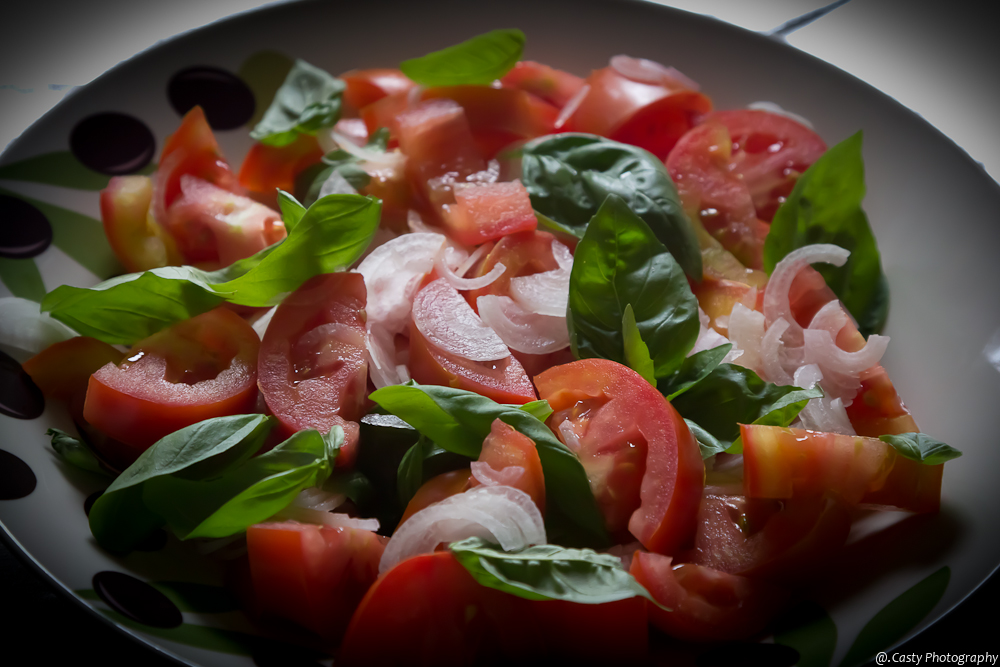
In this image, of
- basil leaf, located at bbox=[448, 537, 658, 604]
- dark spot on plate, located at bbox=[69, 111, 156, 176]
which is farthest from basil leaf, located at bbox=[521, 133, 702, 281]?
dark spot on plate, located at bbox=[69, 111, 156, 176]

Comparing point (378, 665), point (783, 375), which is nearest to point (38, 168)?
point (378, 665)

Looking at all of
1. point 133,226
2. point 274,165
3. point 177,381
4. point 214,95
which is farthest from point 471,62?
point 177,381

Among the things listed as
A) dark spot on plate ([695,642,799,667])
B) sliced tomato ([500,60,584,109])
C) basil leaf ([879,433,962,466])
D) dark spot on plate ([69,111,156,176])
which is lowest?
dark spot on plate ([695,642,799,667])

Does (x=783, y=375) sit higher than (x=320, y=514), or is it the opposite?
(x=783, y=375)

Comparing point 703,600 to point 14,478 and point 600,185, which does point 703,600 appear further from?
point 14,478

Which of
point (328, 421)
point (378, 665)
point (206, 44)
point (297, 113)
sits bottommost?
point (378, 665)

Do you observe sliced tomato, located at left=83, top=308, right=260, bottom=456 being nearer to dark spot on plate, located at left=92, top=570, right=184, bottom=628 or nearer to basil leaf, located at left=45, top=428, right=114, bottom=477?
basil leaf, located at left=45, top=428, right=114, bottom=477

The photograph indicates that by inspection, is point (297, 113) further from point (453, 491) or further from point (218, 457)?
point (453, 491)
